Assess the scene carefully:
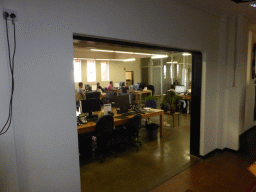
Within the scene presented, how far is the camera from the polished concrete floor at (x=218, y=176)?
9.61 ft

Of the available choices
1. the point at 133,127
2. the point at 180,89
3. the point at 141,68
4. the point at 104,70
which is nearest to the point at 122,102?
the point at 133,127

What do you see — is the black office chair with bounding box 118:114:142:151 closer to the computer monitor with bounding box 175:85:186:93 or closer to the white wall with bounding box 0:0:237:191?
the white wall with bounding box 0:0:237:191

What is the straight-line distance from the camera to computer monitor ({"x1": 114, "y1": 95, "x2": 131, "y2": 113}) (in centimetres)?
491

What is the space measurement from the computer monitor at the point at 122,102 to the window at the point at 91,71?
28.3 feet

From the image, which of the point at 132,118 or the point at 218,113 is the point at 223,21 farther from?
the point at 132,118

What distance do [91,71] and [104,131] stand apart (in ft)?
32.7

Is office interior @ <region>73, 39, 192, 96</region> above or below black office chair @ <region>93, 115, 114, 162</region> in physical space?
above

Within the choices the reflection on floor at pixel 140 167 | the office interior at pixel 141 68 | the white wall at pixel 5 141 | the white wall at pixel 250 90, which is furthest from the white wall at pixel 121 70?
the white wall at pixel 5 141

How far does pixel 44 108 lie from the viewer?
1.74 metres

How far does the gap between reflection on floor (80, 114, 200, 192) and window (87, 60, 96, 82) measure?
9213 mm

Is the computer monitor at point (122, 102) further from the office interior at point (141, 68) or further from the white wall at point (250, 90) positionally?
the office interior at point (141, 68)

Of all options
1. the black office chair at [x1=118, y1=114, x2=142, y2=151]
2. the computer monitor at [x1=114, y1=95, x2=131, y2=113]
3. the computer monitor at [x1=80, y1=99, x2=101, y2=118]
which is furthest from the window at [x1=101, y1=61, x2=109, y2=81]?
the black office chair at [x1=118, y1=114, x2=142, y2=151]

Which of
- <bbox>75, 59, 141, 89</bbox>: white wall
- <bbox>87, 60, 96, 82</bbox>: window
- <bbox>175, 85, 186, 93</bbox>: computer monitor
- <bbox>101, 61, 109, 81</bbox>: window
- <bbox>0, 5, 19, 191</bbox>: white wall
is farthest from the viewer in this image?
<bbox>75, 59, 141, 89</bbox>: white wall

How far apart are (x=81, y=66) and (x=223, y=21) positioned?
403 inches
